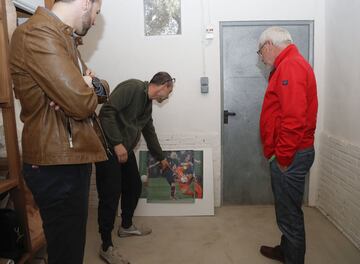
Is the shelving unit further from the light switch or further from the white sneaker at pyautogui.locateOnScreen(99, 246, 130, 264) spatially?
the light switch

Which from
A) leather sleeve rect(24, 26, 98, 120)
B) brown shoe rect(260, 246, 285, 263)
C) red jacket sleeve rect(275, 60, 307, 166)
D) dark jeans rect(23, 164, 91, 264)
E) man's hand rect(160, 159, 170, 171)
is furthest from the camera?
man's hand rect(160, 159, 170, 171)

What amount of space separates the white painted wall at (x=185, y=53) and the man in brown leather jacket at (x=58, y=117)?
1.65 meters

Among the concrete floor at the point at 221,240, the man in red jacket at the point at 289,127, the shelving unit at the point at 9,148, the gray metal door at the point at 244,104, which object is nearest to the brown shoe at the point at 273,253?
the concrete floor at the point at 221,240

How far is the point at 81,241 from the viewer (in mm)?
1354

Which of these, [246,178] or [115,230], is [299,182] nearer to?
[246,178]

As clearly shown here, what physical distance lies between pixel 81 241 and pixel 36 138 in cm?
48

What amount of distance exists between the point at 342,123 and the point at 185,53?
149cm

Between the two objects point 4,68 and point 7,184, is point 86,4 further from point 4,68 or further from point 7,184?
point 7,184

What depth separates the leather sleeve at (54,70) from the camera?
3.68 feet

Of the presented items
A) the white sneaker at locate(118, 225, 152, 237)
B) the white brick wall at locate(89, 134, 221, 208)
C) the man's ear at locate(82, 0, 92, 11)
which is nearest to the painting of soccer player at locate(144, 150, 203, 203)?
the white brick wall at locate(89, 134, 221, 208)

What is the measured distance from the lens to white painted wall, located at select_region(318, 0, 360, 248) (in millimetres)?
2369

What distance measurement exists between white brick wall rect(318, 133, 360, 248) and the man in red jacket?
0.76 meters

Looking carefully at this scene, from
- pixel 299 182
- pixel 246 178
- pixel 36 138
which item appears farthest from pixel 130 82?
pixel 246 178

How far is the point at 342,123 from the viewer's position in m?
2.61
